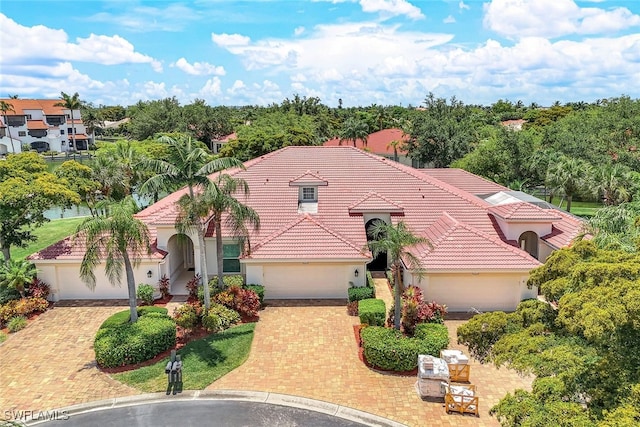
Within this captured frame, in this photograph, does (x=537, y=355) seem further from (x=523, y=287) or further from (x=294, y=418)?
(x=523, y=287)

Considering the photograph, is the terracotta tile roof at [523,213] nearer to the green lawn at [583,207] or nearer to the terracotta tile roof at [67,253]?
the terracotta tile roof at [67,253]

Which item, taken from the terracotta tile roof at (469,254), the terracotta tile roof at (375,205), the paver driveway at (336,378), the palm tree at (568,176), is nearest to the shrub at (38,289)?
the paver driveway at (336,378)

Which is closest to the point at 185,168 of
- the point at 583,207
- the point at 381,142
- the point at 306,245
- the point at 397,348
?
the point at 306,245

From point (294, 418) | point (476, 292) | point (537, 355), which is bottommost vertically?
point (294, 418)

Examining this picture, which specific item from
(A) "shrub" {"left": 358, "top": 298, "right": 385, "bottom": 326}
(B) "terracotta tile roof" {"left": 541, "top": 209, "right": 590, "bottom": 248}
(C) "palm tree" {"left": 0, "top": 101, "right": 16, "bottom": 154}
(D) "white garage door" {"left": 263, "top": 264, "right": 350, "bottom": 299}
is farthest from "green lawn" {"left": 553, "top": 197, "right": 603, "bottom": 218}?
→ (C) "palm tree" {"left": 0, "top": 101, "right": 16, "bottom": 154}

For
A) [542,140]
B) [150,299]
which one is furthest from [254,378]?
[542,140]

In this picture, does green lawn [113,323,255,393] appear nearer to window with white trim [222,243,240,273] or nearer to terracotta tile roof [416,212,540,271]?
window with white trim [222,243,240,273]
